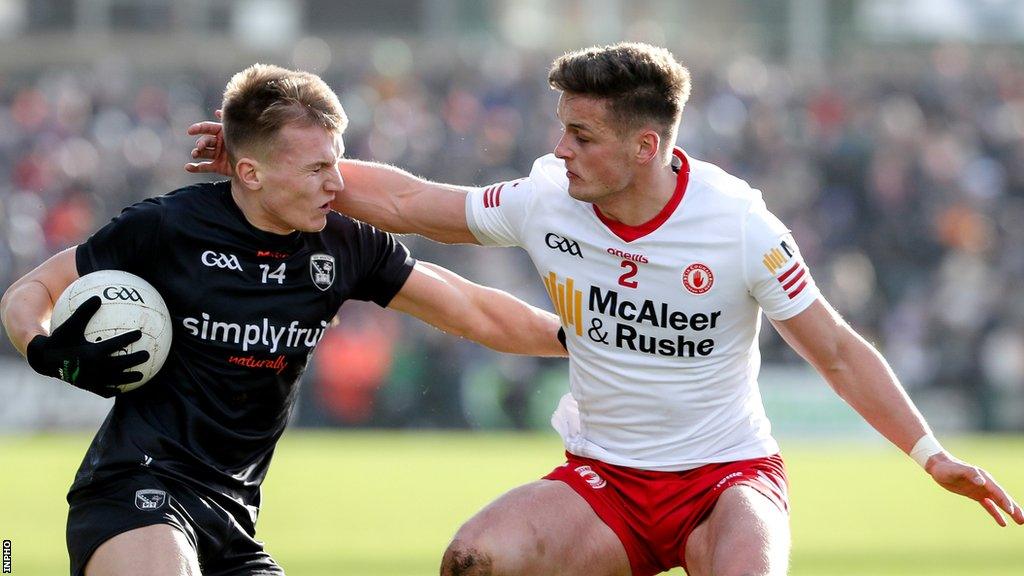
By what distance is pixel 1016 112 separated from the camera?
76.4 feet

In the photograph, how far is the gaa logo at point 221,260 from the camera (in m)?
5.86

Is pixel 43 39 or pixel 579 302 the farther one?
pixel 43 39

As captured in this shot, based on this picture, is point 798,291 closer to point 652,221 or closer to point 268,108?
point 652,221

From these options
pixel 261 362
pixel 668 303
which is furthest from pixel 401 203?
pixel 668 303

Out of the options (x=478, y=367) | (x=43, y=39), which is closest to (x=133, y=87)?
(x=43, y=39)

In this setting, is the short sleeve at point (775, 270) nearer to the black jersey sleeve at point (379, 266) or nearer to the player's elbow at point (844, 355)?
the player's elbow at point (844, 355)

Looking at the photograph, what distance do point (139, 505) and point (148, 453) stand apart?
0.76ft

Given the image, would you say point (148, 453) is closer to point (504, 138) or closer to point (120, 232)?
point (120, 232)

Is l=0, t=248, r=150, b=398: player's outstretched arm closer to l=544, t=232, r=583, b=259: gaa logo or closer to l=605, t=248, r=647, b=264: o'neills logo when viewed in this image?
l=544, t=232, r=583, b=259: gaa logo

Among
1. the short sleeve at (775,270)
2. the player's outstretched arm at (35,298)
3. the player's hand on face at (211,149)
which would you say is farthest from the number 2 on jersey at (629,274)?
the player's outstretched arm at (35,298)

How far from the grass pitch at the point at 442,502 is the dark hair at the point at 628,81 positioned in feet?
13.9

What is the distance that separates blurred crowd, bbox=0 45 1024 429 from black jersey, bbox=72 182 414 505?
1336cm

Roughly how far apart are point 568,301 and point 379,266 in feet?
2.70

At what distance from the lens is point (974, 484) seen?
5598 millimetres
